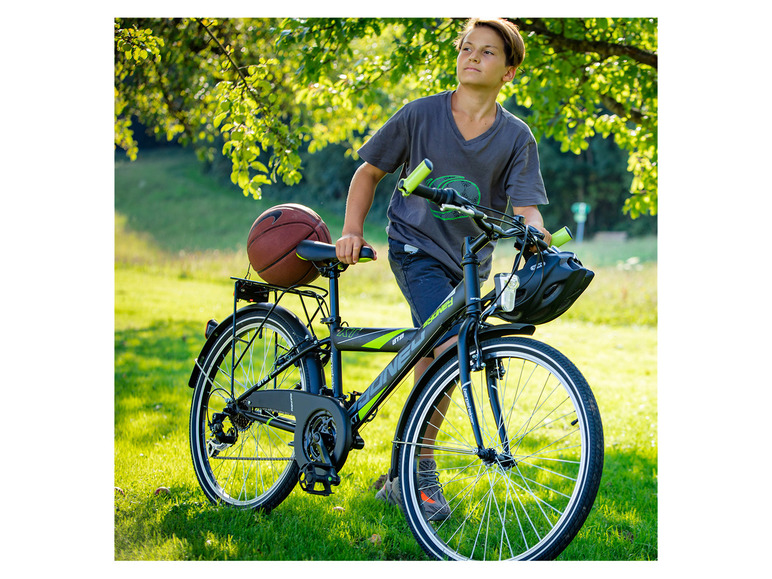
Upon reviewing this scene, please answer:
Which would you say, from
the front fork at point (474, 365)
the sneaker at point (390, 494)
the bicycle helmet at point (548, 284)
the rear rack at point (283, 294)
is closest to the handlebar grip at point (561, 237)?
the bicycle helmet at point (548, 284)

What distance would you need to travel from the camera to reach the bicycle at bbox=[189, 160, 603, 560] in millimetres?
2012

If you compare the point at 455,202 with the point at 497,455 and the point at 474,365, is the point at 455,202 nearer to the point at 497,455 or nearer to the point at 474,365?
the point at 474,365

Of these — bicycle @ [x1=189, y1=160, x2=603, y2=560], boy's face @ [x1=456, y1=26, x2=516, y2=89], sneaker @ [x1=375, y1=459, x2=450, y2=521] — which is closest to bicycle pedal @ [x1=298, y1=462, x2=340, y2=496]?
bicycle @ [x1=189, y1=160, x2=603, y2=560]

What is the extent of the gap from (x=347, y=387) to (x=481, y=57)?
10.8 feet

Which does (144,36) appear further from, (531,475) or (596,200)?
(596,200)

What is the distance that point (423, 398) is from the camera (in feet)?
7.25

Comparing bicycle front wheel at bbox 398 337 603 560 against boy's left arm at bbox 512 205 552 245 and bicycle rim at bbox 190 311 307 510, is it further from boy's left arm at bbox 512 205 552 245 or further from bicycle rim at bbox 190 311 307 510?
bicycle rim at bbox 190 311 307 510

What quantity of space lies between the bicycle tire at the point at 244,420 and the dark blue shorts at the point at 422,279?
0.43 metres

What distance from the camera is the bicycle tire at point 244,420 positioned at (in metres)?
2.73

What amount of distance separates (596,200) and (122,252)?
16.1 m

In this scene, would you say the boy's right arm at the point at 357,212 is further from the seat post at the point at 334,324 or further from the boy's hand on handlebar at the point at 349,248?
the seat post at the point at 334,324

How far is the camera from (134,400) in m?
4.66

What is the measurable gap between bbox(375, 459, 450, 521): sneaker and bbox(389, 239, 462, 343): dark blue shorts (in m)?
0.49

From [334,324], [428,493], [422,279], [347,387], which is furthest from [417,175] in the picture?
[347,387]
